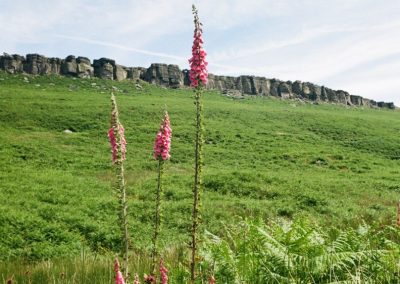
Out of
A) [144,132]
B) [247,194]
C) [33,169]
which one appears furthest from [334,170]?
[33,169]

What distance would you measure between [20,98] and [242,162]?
35.7 meters

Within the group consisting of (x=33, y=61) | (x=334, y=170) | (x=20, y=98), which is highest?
(x=33, y=61)


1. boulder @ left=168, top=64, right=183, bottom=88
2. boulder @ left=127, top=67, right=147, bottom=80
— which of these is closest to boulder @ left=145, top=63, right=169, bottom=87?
boulder @ left=168, top=64, right=183, bottom=88

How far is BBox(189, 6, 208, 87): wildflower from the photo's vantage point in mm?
3959

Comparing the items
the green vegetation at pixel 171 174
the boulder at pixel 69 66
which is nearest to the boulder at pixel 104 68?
the boulder at pixel 69 66

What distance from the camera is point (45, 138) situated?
3928cm

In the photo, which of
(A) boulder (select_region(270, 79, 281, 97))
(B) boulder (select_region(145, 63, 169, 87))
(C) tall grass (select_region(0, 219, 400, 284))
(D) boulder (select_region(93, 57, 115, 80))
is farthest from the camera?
(A) boulder (select_region(270, 79, 281, 97))

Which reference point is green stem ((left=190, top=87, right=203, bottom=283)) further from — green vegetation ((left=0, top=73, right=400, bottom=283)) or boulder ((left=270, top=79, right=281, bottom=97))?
boulder ((left=270, top=79, right=281, bottom=97))

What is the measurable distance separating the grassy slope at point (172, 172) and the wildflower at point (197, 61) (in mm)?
871

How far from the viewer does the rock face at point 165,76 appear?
102m

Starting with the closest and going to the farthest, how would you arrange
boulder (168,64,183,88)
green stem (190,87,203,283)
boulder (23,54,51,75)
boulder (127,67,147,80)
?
green stem (190,87,203,283), boulder (23,54,51,75), boulder (127,67,147,80), boulder (168,64,183,88)

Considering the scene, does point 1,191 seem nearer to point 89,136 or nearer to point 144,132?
point 89,136

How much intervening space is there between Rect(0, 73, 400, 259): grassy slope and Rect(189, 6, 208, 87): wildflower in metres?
0.87

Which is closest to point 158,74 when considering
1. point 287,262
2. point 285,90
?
point 285,90
